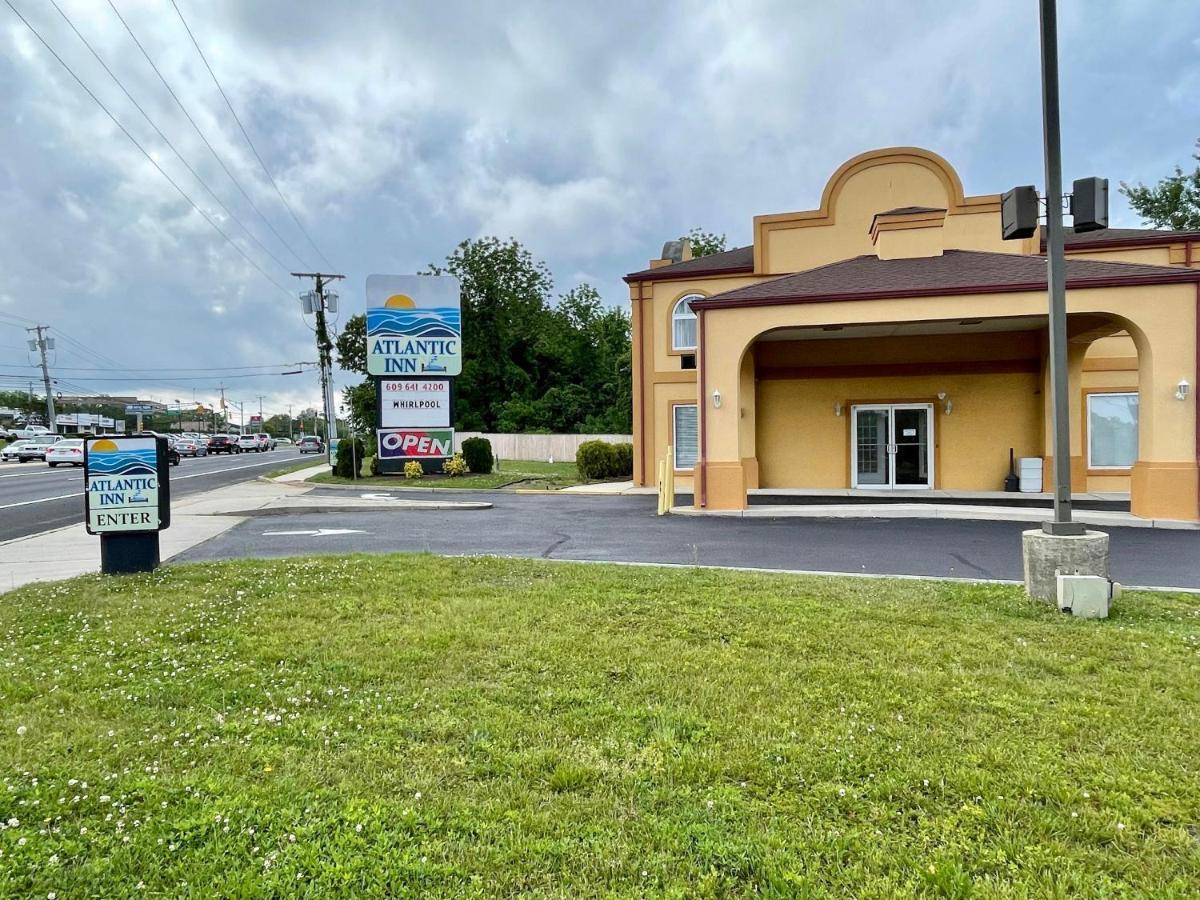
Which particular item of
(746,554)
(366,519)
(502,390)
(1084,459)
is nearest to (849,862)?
(746,554)

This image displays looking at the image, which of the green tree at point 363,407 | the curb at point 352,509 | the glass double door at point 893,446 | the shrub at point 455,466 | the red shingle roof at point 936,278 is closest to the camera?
the red shingle roof at point 936,278

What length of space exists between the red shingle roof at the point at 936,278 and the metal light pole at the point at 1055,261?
7700 millimetres

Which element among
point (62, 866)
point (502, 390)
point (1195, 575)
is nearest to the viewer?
point (62, 866)

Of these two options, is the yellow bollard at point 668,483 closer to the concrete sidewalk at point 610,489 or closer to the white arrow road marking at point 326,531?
the concrete sidewalk at point 610,489

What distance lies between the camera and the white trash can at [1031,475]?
54.5 ft

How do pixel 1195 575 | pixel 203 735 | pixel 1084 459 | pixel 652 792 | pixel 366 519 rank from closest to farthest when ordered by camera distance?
pixel 652 792, pixel 203 735, pixel 1195 575, pixel 366 519, pixel 1084 459

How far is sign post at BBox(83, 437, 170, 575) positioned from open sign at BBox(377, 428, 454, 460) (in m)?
17.2

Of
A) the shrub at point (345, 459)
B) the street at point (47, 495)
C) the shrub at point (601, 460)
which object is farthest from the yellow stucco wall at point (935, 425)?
the street at point (47, 495)

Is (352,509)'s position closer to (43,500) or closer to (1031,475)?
(43,500)

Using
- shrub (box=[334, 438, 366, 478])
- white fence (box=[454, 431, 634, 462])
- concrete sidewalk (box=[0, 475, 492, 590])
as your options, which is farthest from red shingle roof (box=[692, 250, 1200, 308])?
white fence (box=[454, 431, 634, 462])

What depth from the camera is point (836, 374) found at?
718 inches

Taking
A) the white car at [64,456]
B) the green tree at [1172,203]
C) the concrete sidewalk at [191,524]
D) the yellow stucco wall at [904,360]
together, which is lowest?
the concrete sidewalk at [191,524]

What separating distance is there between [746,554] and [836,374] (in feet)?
32.9

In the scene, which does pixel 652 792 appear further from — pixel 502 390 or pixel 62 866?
pixel 502 390
